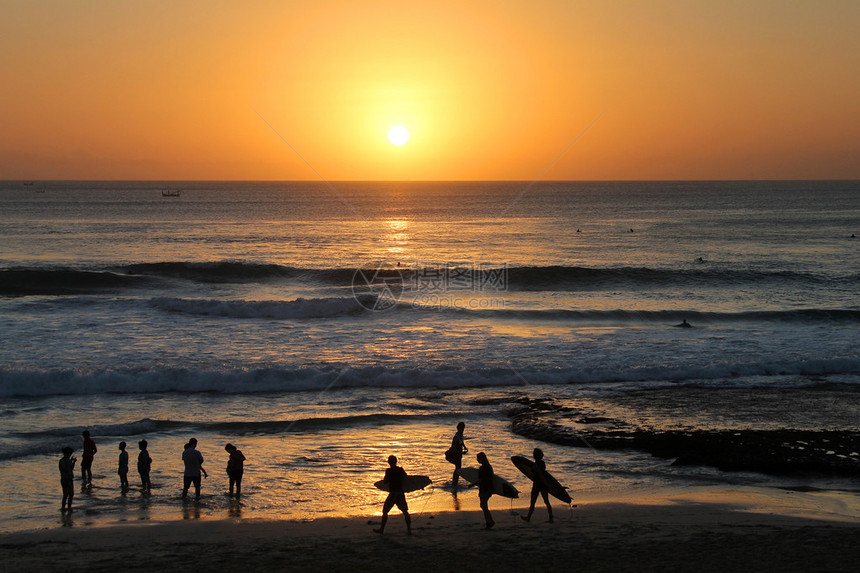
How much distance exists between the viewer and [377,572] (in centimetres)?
895

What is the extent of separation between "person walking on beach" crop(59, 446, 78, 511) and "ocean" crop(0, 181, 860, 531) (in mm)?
288

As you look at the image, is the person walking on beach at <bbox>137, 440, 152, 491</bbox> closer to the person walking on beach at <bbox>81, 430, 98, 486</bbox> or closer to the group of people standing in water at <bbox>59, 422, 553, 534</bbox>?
the group of people standing in water at <bbox>59, 422, 553, 534</bbox>

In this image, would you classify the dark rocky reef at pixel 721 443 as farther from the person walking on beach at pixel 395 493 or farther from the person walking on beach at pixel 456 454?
the person walking on beach at pixel 395 493

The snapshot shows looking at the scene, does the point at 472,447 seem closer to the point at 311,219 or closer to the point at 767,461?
the point at 767,461

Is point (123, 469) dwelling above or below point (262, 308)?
below

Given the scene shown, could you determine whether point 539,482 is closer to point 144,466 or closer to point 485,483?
point 485,483

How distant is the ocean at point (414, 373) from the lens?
13.4 metres

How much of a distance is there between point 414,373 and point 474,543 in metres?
11.9

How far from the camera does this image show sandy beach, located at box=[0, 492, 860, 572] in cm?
912

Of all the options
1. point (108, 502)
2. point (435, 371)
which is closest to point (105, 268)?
point (435, 371)

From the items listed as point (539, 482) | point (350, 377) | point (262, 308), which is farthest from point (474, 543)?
point (262, 308)

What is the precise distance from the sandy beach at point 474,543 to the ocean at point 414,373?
0.84 metres

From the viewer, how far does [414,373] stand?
852 inches

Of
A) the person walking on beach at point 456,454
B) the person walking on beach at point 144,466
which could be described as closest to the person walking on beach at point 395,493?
the person walking on beach at point 456,454
